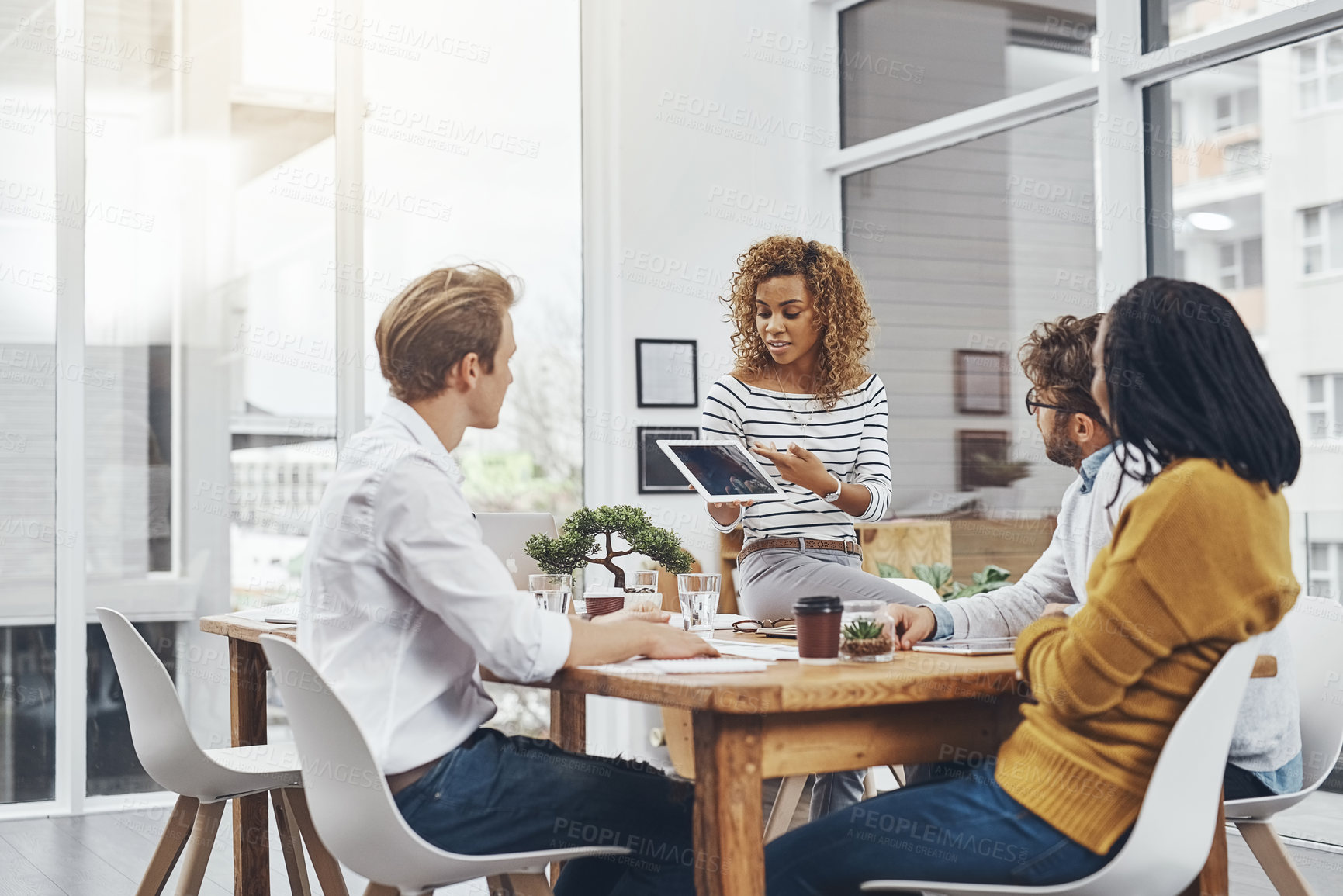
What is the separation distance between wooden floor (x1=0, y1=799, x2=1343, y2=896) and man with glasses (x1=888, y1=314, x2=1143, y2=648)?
1407mm

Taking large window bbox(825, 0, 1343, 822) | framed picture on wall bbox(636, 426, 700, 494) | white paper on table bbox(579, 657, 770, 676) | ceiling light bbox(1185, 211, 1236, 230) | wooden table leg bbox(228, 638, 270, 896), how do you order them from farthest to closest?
framed picture on wall bbox(636, 426, 700, 494) → ceiling light bbox(1185, 211, 1236, 230) → large window bbox(825, 0, 1343, 822) → wooden table leg bbox(228, 638, 270, 896) → white paper on table bbox(579, 657, 770, 676)

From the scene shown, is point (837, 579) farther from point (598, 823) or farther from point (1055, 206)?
point (1055, 206)

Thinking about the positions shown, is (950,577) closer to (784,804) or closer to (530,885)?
A: (784,804)

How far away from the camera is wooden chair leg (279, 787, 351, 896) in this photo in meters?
2.40

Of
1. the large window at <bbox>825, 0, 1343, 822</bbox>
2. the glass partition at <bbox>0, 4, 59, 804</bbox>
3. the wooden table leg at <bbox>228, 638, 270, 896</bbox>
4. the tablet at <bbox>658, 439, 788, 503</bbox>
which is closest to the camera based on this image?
the tablet at <bbox>658, 439, 788, 503</bbox>

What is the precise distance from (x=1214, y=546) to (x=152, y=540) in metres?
3.98

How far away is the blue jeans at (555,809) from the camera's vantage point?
5.89 feet

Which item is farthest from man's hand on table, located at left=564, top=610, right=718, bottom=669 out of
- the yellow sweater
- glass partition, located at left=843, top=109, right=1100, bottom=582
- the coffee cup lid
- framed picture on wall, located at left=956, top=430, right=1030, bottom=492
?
framed picture on wall, located at left=956, top=430, right=1030, bottom=492

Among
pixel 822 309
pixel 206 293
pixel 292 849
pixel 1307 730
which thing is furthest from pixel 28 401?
pixel 1307 730

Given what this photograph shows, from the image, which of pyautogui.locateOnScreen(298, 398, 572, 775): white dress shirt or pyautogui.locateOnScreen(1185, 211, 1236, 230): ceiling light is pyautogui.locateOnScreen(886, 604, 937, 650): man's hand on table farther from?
pyautogui.locateOnScreen(1185, 211, 1236, 230): ceiling light

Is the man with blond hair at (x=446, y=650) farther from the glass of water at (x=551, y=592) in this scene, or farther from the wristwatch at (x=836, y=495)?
the wristwatch at (x=836, y=495)

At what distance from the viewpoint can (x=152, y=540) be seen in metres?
4.64

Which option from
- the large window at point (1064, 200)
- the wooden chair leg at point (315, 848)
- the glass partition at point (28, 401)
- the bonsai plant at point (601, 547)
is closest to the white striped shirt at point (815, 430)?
the bonsai plant at point (601, 547)

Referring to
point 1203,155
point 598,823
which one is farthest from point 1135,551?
point 1203,155
